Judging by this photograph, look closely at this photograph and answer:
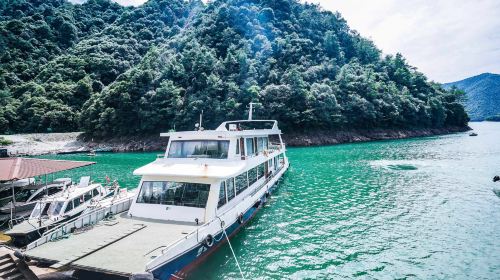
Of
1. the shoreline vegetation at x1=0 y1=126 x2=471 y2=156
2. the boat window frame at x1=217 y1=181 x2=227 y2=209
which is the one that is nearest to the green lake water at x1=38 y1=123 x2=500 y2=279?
the boat window frame at x1=217 y1=181 x2=227 y2=209

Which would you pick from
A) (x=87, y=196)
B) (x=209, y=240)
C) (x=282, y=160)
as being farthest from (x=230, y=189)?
(x=282, y=160)

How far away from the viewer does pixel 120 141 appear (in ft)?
254

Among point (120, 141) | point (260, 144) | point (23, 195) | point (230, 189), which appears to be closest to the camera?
point (230, 189)

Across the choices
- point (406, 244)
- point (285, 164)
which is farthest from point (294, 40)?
point (406, 244)

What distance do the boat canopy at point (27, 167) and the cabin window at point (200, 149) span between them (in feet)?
27.3

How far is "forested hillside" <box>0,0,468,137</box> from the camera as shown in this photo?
76.7m

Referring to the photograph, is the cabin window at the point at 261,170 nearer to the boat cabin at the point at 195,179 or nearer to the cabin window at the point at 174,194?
the boat cabin at the point at 195,179

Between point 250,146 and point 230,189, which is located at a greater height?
point 250,146

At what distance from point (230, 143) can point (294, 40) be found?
91622 mm

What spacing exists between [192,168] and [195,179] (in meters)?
1.23

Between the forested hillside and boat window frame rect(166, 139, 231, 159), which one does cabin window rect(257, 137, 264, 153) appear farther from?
the forested hillside

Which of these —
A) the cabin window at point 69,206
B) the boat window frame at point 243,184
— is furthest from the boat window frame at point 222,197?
the cabin window at point 69,206

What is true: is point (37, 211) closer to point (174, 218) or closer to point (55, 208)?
point (55, 208)

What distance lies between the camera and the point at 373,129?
279ft
